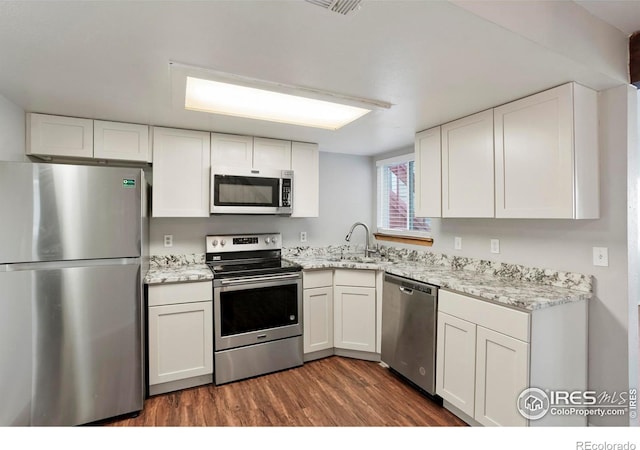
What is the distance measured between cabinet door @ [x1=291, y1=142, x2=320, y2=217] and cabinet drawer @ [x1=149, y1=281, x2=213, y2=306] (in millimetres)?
1126

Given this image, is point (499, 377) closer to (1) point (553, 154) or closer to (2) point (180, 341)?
(1) point (553, 154)

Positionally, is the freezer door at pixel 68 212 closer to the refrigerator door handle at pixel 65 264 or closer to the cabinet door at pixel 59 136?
the refrigerator door handle at pixel 65 264

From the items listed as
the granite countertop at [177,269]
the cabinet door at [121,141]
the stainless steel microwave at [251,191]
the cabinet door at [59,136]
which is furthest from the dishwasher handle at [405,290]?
the cabinet door at [59,136]

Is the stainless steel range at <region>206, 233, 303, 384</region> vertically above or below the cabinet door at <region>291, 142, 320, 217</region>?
below

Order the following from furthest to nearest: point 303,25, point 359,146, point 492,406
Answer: point 359,146 → point 492,406 → point 303,25

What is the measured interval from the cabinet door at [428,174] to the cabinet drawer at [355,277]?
73 centimetres

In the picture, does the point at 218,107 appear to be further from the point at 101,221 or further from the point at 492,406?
the point at 492,406

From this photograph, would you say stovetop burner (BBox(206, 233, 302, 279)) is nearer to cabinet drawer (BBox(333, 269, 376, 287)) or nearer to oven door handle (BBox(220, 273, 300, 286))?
oven door handle (BBox(220, 273, 300, 286))

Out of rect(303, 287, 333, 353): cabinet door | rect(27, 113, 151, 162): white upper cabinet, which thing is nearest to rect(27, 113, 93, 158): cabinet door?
rect(27, 113, 151, 162): white upper cabinet

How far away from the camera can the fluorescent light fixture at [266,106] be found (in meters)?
2.14

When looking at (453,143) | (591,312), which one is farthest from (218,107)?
(591,312)

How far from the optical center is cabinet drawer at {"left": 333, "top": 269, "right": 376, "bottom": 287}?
115 inches
